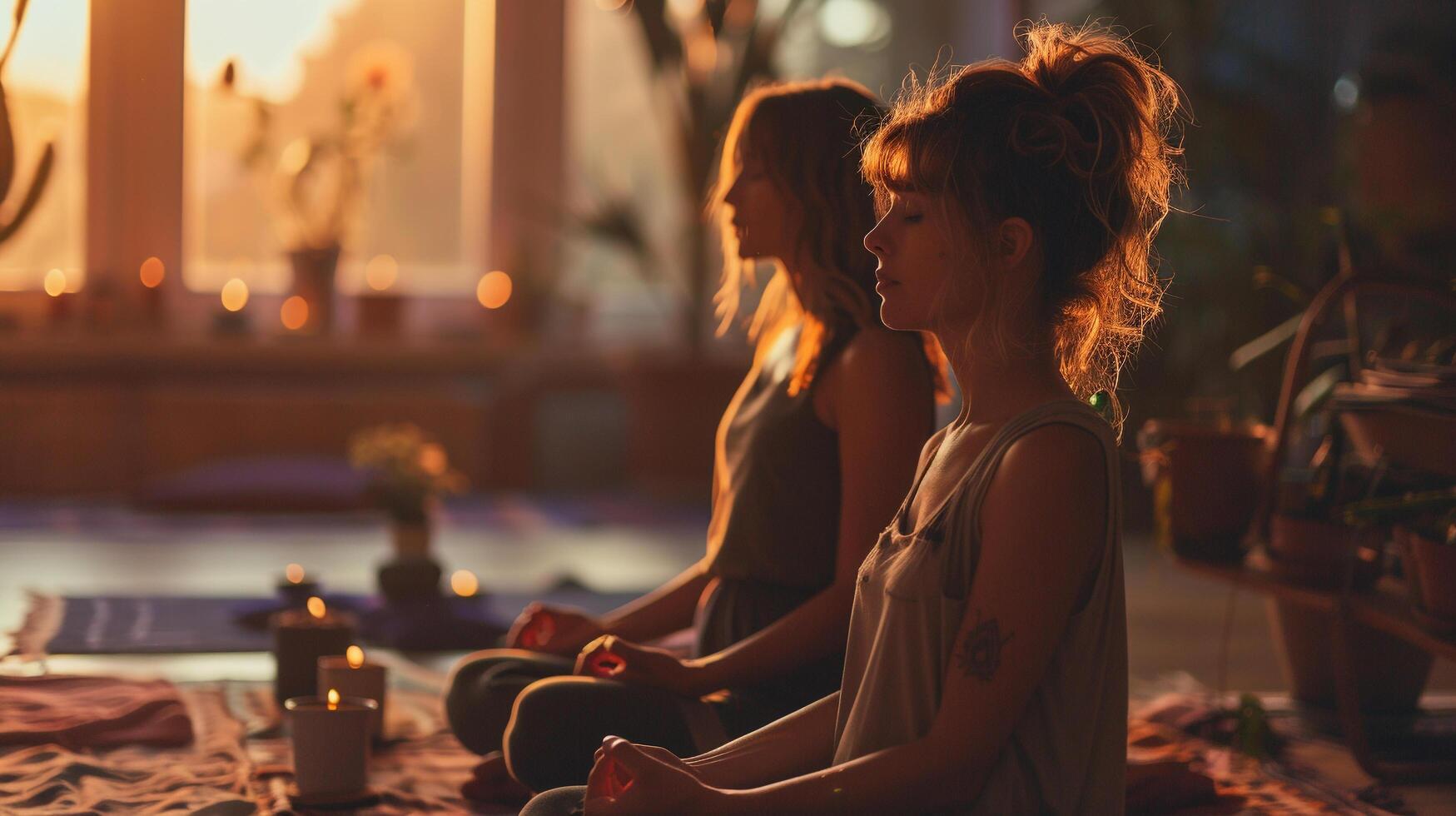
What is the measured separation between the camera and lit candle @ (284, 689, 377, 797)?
6.47ft

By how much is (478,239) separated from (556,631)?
14.2 ft

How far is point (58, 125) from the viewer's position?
5.62 meters

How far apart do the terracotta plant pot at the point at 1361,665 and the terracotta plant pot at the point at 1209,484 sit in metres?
0.23

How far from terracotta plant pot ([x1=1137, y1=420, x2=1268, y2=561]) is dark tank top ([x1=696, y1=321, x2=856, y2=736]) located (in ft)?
3.03

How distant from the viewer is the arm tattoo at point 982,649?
1.09 meters

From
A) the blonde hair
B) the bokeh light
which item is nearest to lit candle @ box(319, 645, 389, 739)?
the blonde hair

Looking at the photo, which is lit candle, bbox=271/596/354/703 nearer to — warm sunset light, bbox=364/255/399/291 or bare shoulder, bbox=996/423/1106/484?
bare shoulder, bbox=996/423/1106/484

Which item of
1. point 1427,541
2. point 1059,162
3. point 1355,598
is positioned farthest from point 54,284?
point 1059,162

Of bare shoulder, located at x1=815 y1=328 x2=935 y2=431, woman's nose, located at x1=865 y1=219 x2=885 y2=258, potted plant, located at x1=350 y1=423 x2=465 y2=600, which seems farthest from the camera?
potted plant, located at x1=350 y1=423 x2=465 y2=600

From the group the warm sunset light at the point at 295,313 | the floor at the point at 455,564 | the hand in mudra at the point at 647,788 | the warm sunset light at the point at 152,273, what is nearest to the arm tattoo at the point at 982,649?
the hand in mudra at the point at 647,788

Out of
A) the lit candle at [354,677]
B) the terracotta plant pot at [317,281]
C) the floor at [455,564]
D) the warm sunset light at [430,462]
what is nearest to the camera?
the lit candle at [354,677]

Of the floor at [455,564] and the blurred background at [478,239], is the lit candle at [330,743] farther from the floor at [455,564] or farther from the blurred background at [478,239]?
the blurred background at [478,239]

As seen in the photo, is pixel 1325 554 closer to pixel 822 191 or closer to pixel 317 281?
pixel 822 191

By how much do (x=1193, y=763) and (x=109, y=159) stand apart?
4.65m
